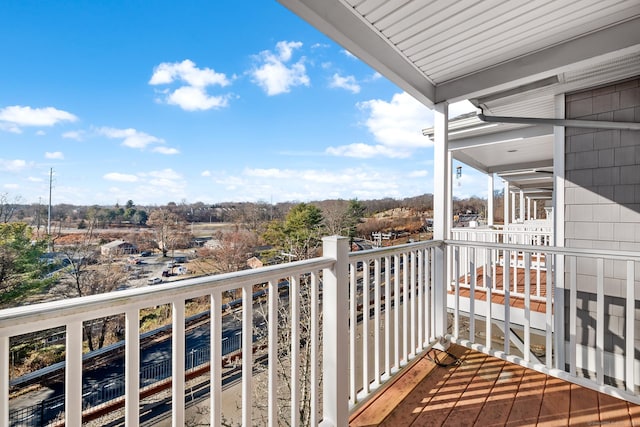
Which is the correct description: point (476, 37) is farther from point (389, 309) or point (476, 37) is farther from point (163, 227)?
point (163, 227)

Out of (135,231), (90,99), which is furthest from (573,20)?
(90,99)

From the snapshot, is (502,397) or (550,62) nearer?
(502,397)

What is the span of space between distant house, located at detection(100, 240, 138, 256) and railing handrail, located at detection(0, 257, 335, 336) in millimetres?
7375

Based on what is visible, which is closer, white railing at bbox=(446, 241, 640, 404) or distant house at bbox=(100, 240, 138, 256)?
white railing at bbox=(446, 241, 640, 404)

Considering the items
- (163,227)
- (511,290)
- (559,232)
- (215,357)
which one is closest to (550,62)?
(559,232)

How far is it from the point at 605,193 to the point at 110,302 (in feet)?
13.8

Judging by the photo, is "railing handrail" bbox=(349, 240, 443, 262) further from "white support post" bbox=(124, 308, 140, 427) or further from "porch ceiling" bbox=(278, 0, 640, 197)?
"porch ceiling" bbox=(278, 0, 640, 197)

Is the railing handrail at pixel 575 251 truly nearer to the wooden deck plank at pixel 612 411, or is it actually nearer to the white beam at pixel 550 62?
the wooden deck plank at pixel 612 411

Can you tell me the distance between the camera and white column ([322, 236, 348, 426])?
5.42 feet

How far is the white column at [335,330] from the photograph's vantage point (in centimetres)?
165

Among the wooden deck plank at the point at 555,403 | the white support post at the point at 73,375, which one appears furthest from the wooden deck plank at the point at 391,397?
the white support post at the point at 73,375

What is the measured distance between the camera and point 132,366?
100 cm

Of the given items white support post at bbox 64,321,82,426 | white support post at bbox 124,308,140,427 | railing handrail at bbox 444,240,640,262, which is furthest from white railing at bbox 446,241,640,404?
white support post at bbox 64,321,82,426

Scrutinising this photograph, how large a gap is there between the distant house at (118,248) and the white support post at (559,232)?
816 cm
